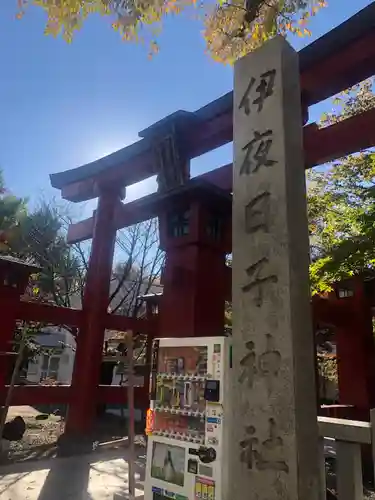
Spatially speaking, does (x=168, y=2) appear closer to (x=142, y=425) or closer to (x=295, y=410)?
(x=295, y=410)

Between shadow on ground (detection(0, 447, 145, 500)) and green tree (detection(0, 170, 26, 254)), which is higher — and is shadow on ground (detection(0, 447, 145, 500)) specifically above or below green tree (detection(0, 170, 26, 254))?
below

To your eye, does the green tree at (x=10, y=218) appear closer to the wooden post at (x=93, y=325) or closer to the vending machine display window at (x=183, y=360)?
the wooden post at (x=93, y=325)

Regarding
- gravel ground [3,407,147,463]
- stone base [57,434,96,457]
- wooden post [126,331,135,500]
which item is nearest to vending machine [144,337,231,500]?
wooden post [126,331,135,500]

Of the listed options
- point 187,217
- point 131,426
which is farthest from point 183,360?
point 187,217

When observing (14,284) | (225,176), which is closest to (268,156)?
(225,176)

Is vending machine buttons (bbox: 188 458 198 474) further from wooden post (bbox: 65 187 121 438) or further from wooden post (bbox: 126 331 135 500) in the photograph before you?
wooden post (bbox: 65 187 121 438)

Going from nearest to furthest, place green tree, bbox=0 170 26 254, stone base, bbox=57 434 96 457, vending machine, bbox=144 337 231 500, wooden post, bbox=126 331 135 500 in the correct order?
1. vending machine, bbox=144 337 231 500
2. wooden post, bbox=126 331 135 500
3. stone base, bbox=57 434 96 457
4. green tree, bbox=0 170 26 254

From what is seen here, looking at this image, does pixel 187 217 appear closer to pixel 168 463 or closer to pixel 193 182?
pixel 193 182

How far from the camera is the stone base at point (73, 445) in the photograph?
6145 millimetres

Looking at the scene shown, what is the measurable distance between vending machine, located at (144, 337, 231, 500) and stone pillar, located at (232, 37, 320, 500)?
70cm

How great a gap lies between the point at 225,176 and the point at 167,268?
2.10 metres

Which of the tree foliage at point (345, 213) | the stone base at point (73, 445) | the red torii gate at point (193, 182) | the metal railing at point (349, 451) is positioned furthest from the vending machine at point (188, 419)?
the stone base at point (73, 445)

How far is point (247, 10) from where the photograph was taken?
4.36 metres

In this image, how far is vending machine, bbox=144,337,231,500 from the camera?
303 centimetres
